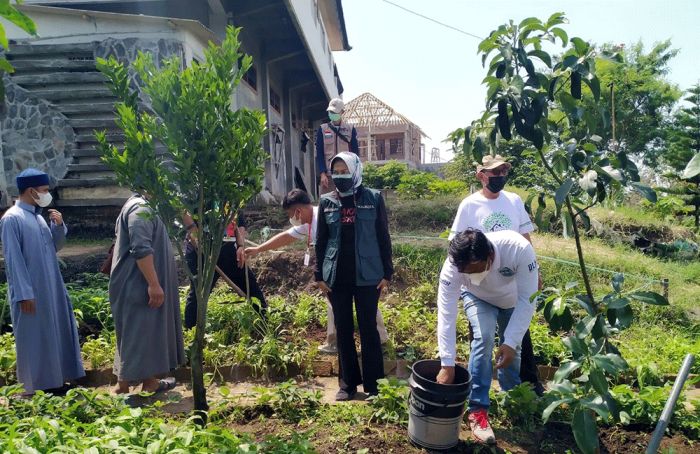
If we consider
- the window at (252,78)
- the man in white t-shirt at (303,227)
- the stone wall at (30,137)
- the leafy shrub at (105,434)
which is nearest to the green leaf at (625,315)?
the leafy shrub at (105,434)

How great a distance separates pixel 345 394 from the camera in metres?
3.57

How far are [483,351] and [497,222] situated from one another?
102 centimetres

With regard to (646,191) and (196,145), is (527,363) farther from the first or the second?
(196,145)

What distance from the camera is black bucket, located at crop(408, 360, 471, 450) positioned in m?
2.62

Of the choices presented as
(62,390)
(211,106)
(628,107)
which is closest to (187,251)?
(62,390)

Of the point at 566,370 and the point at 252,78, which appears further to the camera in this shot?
the point at 252,78

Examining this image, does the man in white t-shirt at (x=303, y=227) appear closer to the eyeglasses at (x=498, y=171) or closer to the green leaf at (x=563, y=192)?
the eyeglasses at (x=498, y=171)

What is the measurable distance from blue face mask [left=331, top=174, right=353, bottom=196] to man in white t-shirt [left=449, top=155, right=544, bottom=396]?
787mm

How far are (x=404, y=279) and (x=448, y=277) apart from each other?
3.14 m

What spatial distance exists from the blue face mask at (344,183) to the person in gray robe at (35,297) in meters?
2.22

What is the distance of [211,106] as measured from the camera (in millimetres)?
Answer: 2771

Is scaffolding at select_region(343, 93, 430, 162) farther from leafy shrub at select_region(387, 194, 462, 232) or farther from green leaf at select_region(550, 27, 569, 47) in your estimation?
green leaf at select_region(550, 27, 569, 47)

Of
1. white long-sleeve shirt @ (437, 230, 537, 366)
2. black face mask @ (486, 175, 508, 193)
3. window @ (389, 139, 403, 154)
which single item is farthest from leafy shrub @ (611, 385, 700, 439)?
window @ (389, 139, 403, 154)

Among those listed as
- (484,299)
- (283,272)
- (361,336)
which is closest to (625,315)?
(484,299)
